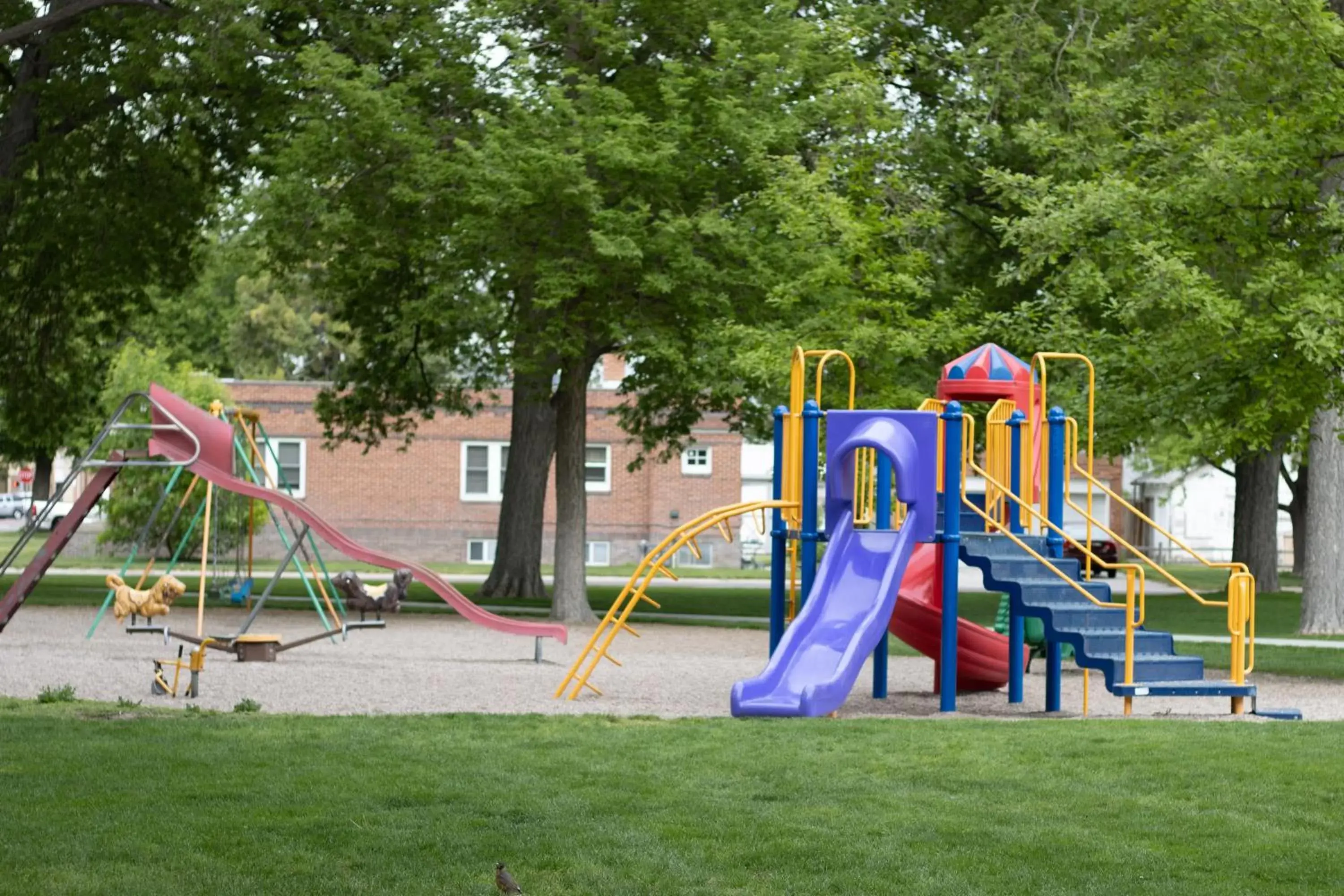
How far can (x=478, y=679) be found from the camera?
1759 cm

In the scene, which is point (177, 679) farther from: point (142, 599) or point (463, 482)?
point (463, 482)

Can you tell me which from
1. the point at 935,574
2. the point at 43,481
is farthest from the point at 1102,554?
the point at 43,481

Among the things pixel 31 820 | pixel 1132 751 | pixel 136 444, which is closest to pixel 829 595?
pixel 1132 751

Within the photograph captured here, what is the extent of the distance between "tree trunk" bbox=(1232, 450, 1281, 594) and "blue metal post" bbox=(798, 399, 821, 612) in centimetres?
2154

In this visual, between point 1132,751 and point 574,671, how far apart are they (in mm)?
5232

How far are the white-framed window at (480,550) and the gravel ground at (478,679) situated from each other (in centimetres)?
2781

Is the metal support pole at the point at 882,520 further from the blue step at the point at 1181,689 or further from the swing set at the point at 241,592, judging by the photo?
the swing set at the point at 241,592

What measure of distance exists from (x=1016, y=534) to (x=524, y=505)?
17.3 m

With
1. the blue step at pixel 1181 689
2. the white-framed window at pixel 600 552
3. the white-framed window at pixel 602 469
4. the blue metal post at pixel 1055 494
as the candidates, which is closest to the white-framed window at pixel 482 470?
the white-framed window at pixel 602 469

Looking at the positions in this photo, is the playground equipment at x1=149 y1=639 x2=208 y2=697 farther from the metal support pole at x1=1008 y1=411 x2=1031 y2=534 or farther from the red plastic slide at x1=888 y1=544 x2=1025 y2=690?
the metal support pole at x1=1008 y1=411 x2=1031 y2=534

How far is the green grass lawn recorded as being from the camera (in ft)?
24.9

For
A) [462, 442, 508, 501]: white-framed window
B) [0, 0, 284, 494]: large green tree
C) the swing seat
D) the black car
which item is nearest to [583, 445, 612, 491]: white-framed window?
[462, 442, 508, 501]: white-framed window

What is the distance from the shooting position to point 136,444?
4388cm

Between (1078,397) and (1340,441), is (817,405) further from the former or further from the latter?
(1340,441)
